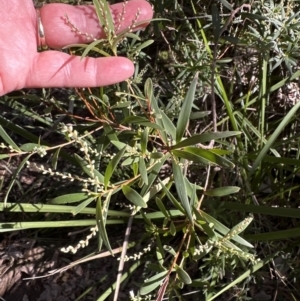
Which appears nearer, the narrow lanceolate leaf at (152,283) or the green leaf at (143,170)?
the green leaf at (143,170)

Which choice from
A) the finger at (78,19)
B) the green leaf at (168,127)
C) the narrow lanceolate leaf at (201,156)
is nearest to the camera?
the narrow lanceolate leaf at (201,156)

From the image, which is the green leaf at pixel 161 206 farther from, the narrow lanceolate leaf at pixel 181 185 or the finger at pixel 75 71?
the finger at pixel 75 71

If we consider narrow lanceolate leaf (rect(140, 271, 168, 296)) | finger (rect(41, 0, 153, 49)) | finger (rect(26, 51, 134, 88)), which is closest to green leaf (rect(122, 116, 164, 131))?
finger (rect(26, 51, 134, 88))

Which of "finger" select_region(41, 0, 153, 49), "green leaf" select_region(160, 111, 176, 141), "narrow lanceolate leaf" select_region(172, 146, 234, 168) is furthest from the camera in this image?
"finger" select_region(41, 0, 153, 49)

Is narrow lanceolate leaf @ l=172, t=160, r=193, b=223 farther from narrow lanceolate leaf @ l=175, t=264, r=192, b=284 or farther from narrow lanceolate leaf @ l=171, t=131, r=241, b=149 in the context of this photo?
narrow lanceolate leaf @ l=175, t=264, r=192, b=284

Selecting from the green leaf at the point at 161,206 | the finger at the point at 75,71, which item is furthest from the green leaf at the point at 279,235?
the finger at the point at 75,71

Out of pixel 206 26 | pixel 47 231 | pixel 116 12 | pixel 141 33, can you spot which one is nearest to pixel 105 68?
pixel 116 12
